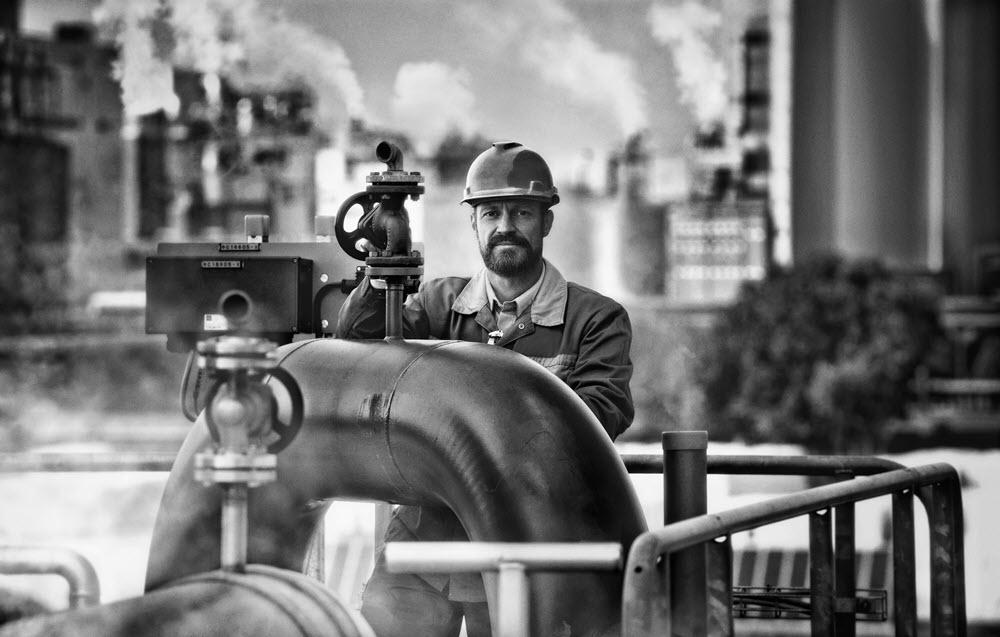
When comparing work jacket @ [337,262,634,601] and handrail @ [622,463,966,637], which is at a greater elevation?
work jacket @ [337,262,634,601]

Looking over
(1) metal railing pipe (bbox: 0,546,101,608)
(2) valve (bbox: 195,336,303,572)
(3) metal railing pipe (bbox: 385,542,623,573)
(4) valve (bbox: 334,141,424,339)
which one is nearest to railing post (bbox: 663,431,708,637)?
(3) metal railing pipe (bbox: 385,542,623,573)

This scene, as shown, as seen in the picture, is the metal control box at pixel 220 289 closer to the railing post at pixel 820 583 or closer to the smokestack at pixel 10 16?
the railing post at pixel 820 583

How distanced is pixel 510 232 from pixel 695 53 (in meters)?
58.1

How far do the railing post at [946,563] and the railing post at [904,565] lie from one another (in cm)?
6

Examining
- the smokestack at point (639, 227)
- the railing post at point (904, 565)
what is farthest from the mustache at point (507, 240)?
the smokestack at point (639, 227)

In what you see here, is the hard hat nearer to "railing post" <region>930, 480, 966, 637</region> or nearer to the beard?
the beard

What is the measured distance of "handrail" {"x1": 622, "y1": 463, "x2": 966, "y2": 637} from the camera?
2965 mm

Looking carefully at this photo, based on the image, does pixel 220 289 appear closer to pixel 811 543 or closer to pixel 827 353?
pixel 811 543

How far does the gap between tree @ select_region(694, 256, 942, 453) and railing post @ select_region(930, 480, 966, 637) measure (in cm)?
3509

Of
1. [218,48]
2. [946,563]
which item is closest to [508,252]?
[946,563]

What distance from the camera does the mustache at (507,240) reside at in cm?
429

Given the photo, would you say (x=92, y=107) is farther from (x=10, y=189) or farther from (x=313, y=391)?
(x=313, y=391)

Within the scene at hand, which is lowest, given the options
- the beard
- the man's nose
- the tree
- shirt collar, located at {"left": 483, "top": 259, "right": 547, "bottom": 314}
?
the tree

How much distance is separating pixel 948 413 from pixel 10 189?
1429 inches
